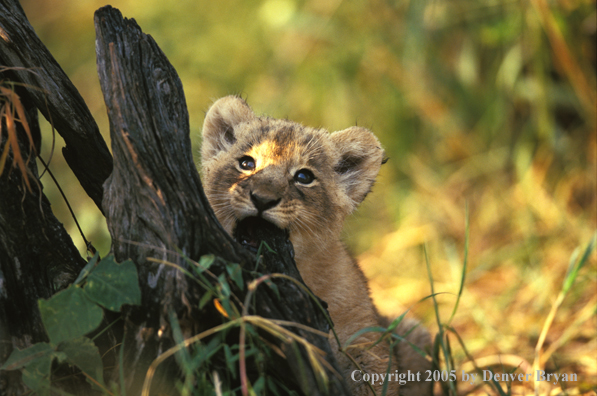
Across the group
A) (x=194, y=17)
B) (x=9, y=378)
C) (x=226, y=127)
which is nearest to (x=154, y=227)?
(x=9, y=378)

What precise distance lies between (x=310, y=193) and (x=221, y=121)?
42.6 inches

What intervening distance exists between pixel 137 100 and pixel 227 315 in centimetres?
103

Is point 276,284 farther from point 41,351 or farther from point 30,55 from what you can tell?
point 30,55

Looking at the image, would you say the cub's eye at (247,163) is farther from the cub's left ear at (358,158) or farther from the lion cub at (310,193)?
the cub's left ear at (358,158)

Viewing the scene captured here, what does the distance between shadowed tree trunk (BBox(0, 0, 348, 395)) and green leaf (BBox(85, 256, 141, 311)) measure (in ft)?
0.35

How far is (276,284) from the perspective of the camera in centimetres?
234

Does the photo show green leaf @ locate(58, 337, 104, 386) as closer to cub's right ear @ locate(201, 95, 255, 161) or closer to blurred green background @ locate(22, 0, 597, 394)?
cub's right ear @ locate(201, 95, 255, 161)

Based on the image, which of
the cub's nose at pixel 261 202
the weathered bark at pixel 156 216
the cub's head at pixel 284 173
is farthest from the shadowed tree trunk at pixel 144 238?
the cub's head at pixel 284 173

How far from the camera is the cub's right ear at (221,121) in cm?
413

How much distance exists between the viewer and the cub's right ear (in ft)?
13.5

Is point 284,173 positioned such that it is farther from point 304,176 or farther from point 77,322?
point 77,322

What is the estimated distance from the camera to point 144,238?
7.53 feet

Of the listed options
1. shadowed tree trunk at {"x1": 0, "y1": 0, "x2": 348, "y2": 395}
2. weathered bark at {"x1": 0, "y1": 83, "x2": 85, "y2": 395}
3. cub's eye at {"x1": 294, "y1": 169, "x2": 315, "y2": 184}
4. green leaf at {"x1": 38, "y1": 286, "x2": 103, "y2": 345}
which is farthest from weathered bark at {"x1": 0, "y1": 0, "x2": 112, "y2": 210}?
cub's eye at {"x1": 294, "y1": 169, "x2": 315, "y2": 184}

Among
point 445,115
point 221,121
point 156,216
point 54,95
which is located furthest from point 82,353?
point 445,115
